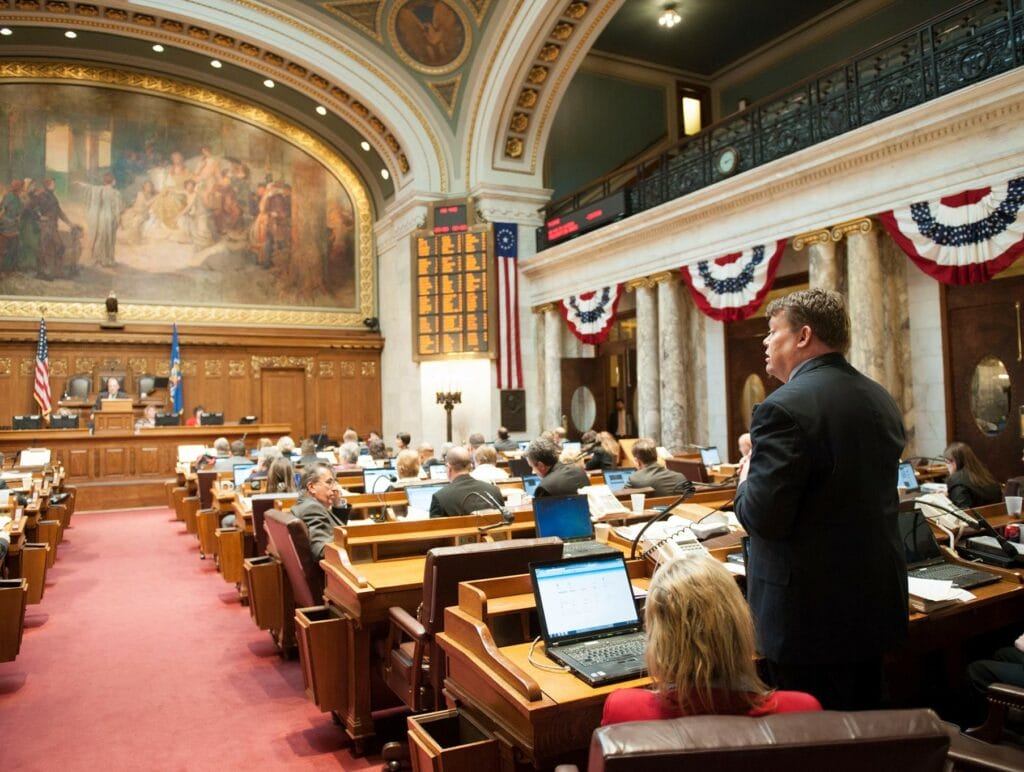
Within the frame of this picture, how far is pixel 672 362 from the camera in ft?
42.0

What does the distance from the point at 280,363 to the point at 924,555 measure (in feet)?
55.5

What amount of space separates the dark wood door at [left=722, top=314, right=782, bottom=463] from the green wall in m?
7.66

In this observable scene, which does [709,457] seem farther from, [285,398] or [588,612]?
[285,398]

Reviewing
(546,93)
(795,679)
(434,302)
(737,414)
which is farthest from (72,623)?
(546,93)

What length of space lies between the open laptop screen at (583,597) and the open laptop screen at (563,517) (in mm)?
1299

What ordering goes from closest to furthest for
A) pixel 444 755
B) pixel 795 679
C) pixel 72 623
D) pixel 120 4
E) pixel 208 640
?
1. pixel 795 679
2. pixel 444 755
3. pixel 208 640
4. pixel 72 623
5. pixel 120 4

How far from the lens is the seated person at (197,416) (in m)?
16.0

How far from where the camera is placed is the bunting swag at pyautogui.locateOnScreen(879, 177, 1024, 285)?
7.77 m

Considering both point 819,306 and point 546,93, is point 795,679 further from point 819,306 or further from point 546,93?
point 546,93

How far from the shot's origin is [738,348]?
12.7 metres

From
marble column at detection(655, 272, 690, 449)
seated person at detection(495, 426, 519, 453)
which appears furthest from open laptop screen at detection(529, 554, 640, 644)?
seated person at detection(495, 426, 519, 453)

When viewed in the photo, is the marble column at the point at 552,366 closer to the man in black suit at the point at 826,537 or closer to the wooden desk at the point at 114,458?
the wooden desk at the point at 114,458

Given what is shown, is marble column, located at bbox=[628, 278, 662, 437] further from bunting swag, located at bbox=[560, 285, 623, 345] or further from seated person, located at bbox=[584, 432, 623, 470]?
seated person, located at bbox=[584, 432, 623, 470]

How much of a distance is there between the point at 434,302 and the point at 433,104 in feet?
14.8
